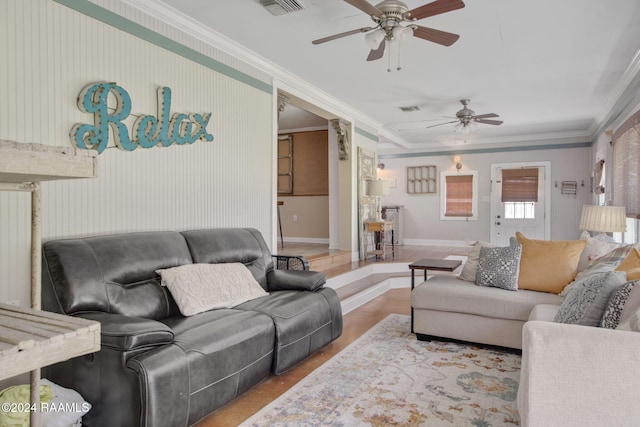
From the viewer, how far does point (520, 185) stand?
31.2 ft

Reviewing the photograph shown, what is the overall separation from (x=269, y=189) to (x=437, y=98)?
3.07m

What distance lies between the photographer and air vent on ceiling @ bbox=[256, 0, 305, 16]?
10.6 ft

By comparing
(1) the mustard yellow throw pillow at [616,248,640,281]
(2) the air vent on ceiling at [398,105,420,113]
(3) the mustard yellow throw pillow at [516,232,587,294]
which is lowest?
(3) the mustard yellow throw pillow at [516,232,587,294]

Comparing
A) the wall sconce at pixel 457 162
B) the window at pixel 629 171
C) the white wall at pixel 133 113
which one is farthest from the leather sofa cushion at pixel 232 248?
the wall sconce at pixel 457 162

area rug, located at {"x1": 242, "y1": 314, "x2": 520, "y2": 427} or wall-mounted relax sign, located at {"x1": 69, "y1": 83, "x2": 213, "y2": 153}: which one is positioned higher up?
wall-mounted relax sign, located at {"x1": 69, "y1": 83, "x2": 213, "y2": 153}

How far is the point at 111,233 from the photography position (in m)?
2.99

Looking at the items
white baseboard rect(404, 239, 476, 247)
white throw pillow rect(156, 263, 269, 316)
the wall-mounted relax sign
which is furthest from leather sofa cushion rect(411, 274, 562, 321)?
white baseboard rect(404, 239, 476, 247)

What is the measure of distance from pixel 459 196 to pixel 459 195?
0.02m

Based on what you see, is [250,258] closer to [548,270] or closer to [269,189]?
[269,189]

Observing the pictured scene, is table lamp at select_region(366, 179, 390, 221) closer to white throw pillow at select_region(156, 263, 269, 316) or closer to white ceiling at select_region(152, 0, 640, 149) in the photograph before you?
white ceiling at select_region(152, 0, 640, 149)

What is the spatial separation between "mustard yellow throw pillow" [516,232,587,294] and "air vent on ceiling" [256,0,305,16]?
2.83 metres

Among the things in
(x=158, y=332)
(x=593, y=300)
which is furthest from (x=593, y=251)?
(x=158, y=332)

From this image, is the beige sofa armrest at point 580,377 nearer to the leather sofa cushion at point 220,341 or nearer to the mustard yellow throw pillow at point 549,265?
the leather sofa cushion at point 220,341

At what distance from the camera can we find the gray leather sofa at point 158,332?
6.51 ft
